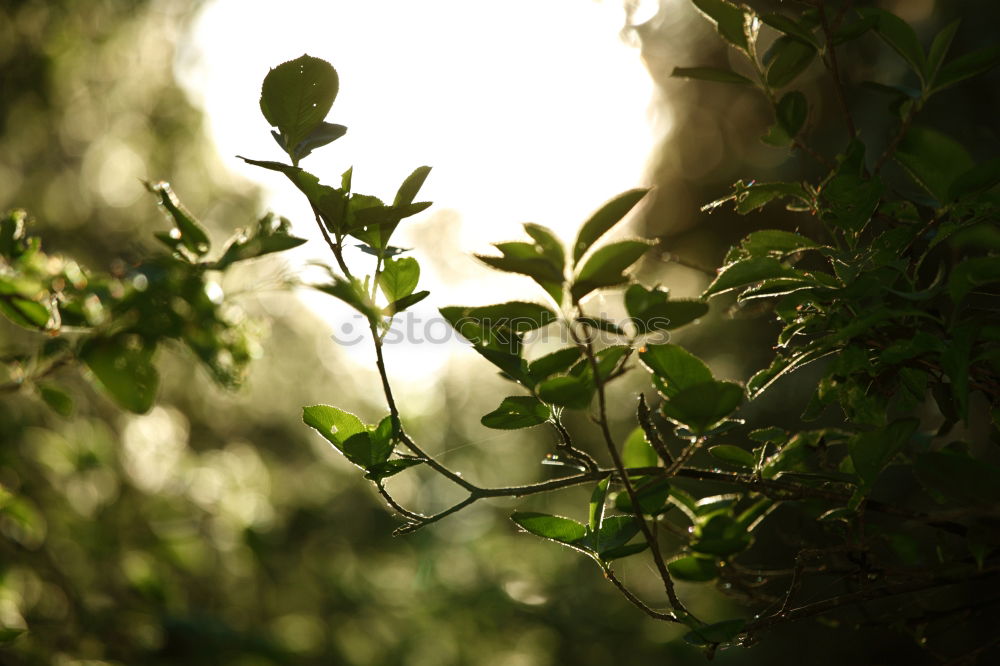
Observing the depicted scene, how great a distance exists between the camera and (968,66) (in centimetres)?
76

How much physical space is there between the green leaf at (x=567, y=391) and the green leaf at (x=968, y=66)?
22.1 inches

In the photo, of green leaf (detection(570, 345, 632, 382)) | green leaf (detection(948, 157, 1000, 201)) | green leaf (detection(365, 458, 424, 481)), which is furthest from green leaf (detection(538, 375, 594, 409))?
green leaf (detection(948, 157, 1000, 201))

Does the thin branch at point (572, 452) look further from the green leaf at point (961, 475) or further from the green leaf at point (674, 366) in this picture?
the green leaf at point (961, 475)

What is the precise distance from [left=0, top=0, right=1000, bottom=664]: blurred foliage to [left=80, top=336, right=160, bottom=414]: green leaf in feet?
0.35

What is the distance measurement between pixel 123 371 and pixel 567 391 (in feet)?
2.54

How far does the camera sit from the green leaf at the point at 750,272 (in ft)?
1.98

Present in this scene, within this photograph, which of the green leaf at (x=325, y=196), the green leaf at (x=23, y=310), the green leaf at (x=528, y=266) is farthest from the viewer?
the green leaf at (x=23, y=310)

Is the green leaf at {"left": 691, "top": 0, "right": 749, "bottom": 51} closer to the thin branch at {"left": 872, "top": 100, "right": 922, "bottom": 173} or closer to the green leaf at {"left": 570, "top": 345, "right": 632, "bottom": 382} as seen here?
the thin branch at {"left": 872, "top": 100, "right": 922, "bottom": 173}

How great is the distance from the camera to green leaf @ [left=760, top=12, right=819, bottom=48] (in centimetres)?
71

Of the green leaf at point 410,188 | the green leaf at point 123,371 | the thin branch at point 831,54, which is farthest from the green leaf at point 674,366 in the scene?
the green leaf at point 123,371

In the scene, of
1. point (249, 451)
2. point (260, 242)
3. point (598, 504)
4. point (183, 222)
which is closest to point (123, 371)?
point (183, 222)

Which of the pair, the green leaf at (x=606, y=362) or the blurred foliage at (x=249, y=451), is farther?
the blurred foliage at (x=249, y=451)

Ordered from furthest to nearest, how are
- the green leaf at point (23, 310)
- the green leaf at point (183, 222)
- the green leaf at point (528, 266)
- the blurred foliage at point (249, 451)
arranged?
the blurred foliage at point (249, 451), the green leaf at point (23, 310), the green leaf at point (183, 222), the green leaf at point (528, 266)

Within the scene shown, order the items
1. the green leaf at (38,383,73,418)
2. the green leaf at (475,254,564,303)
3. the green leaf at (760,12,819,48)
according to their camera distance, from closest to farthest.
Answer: the green leaf at (475,254,564,303)
the green leaf at (760,12,819,48)
the green leaf at (38,383,73,418)
